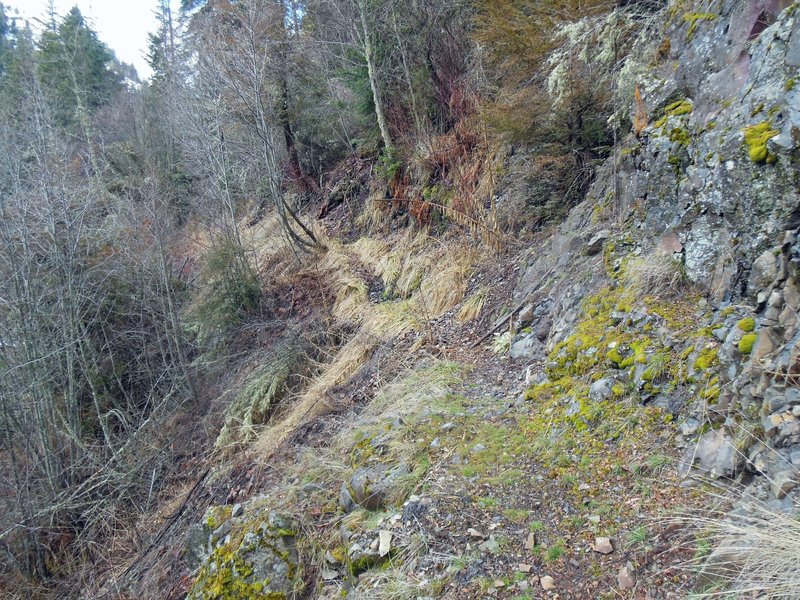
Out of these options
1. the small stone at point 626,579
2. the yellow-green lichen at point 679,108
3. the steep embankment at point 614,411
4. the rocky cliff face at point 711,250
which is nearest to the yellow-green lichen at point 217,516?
the steep embankment at point 614,411

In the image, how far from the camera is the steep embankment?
7.36ft

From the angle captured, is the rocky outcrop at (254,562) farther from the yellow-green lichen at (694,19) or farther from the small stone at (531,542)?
the yellow-green lichen at (694,19)

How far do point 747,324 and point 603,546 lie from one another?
4.39 feet

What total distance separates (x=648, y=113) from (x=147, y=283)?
362 inches

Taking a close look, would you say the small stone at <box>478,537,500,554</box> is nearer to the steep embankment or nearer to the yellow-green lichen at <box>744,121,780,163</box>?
the steep embankment

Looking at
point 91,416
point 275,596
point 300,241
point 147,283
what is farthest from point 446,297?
point 91,416

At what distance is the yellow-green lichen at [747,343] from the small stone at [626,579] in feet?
3.91

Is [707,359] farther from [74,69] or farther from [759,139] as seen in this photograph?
[74,69]

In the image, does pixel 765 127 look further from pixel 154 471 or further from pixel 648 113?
pixel 154 471

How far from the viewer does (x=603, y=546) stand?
2293 millimetres

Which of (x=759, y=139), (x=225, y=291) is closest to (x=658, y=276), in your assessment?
(x=759, y=139)

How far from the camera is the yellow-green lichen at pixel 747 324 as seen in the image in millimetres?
2477

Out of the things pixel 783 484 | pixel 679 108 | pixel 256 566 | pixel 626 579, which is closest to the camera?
pixel 783 484

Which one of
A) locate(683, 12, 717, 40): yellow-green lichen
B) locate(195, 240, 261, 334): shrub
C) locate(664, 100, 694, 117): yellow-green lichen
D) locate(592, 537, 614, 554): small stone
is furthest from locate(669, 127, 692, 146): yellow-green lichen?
locate(195, 240, 261, 334): shrub
